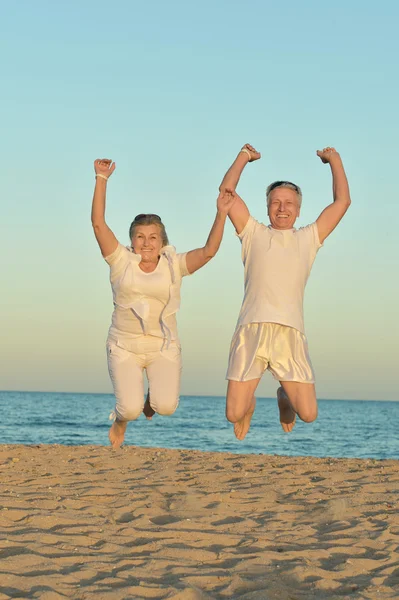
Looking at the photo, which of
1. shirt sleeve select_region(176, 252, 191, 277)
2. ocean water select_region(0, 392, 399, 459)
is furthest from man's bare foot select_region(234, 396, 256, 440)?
ocean water select_region(0, 392, 399, 459)

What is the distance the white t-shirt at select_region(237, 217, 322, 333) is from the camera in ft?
23.1

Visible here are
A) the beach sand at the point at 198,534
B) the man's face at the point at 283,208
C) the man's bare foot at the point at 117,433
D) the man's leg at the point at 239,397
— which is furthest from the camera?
the man's bare foot at the point at 117,433

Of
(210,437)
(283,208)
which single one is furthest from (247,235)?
(210,437)

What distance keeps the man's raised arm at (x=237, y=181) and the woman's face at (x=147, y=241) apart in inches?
29.2

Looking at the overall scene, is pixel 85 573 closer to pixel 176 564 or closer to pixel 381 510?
pixel 176 564

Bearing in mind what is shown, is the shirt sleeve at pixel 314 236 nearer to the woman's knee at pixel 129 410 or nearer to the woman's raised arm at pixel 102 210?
the woman's raised arm at pixel 102 210

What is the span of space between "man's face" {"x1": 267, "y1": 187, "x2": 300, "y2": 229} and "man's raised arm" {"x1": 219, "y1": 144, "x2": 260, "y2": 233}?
257mm

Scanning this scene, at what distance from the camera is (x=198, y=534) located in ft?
20.0

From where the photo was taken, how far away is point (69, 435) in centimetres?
3119

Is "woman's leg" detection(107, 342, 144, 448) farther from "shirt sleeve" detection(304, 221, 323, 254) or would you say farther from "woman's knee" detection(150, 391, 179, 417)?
"shirt sleeve" detection(304, 221, 323, 254)

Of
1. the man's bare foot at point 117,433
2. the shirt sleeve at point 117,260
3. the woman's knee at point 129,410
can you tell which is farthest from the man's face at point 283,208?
the man's bare foot at point 117,433

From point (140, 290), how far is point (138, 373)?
83cm

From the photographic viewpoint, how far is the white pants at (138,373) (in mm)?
7430

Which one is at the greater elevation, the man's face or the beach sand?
the man's face
